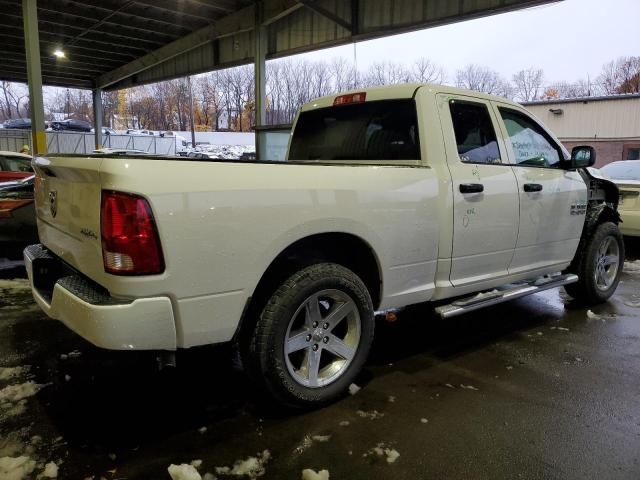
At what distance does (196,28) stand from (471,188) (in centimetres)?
1395

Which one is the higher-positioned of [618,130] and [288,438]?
[618,130]

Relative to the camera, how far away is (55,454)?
245 cm

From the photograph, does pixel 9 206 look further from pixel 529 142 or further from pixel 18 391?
pixel 529 142

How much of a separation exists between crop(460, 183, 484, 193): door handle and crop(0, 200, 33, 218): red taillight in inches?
215

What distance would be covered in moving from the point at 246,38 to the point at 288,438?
1444cm

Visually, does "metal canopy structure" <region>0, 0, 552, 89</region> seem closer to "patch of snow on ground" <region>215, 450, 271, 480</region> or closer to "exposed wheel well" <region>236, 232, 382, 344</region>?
"exposed wheel well" <region>236, 232, 382, 344</region>

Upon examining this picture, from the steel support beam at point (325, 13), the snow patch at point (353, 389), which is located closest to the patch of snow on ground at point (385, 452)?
the snow patch at point (353, 389)

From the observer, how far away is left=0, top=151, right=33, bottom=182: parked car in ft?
35.8

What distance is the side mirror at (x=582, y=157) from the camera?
4512mm

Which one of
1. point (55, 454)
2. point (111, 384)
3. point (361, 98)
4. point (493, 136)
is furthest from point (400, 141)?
point (55, 454)

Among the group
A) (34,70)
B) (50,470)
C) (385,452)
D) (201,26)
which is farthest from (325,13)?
(50,470)

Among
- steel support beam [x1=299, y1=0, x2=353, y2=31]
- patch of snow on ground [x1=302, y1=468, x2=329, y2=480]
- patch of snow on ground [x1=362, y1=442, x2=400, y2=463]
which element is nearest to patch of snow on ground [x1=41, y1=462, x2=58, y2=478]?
patch of snow on ground [x1=302, y1=468, x2=329, y2=480]

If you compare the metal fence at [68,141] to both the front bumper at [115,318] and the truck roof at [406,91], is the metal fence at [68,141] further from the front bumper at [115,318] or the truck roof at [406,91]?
the front bumper at [115,318]

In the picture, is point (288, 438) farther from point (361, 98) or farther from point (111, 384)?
point (361, 98)
